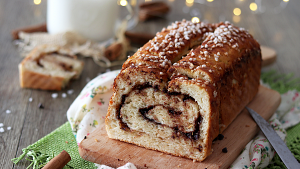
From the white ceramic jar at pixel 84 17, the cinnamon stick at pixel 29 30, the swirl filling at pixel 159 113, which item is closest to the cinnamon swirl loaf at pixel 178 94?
the swirl filling at pixel 159 113

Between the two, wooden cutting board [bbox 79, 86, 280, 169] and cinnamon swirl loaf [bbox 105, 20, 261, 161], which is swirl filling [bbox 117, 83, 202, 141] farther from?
wooden cutting board [bbox 79, 86, 280, 169]

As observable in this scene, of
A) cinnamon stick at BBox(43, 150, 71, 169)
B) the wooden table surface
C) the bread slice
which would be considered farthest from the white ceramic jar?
cinnamon stick at BBox(43, 150, 71, 169)

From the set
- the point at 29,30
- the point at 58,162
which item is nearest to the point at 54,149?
the point at 58,162

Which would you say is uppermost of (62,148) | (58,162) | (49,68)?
(49,68)

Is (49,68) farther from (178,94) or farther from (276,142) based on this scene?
(276,142)

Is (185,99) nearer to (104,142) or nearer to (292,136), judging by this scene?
(104,142)
